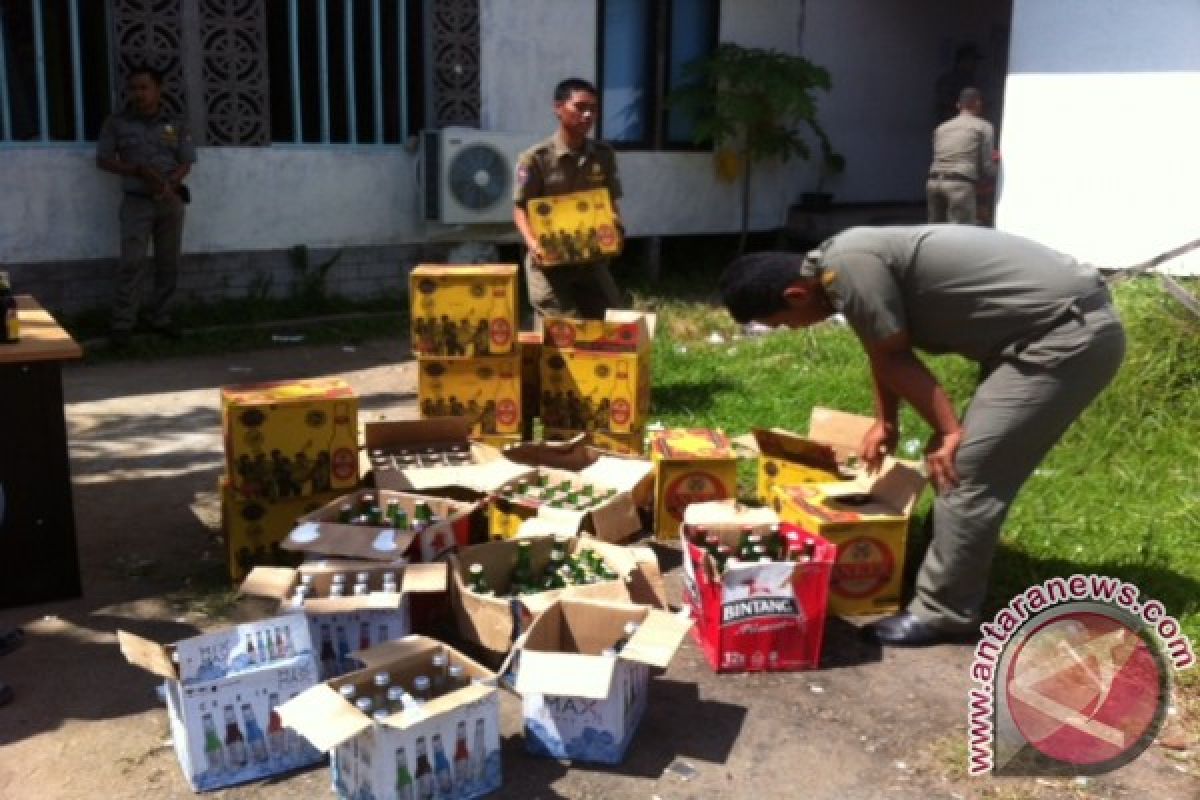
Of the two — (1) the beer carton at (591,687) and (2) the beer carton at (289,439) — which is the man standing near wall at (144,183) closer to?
(2) the beer carton at (289,439)

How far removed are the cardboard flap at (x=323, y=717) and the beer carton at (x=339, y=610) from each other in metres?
0.47

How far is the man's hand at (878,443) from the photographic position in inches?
156

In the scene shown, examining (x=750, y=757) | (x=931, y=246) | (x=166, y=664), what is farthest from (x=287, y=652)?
(x=931, y=246)

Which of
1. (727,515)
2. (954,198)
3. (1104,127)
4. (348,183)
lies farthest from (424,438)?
(954,198)

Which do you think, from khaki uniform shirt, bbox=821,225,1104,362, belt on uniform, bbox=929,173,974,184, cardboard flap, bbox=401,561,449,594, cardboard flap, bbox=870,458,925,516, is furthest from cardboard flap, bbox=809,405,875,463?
belt on uniform, bbox=929,173,974,184

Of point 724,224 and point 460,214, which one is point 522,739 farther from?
point 724,224

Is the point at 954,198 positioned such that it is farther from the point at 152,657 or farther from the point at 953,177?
the point at 152,657

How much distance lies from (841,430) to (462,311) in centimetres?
176

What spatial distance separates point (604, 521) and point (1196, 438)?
325 cm

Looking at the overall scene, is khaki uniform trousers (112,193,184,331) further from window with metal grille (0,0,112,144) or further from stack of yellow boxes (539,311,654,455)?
stack of yellow boxes (539,311,654,455)

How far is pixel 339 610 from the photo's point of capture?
350cm

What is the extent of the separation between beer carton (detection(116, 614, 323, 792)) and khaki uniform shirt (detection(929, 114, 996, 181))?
8909mm

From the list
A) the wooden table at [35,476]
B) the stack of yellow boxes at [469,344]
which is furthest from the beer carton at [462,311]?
the wooden table at [35,476]

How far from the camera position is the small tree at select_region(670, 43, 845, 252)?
11.2m
